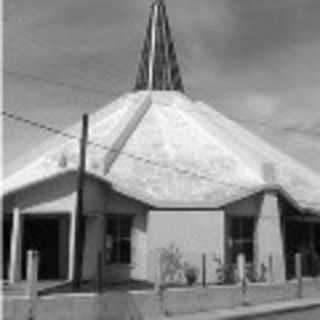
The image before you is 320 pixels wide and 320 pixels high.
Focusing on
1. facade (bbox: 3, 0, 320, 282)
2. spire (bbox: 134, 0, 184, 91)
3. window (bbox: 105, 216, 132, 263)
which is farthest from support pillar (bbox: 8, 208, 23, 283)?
spire (bbox: 134, 0, 184, 91)

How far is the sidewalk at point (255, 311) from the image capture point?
676 inches

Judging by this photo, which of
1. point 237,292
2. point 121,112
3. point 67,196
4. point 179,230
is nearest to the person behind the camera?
point 237,292

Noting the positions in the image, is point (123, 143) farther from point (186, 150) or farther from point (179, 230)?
point (179, 230)

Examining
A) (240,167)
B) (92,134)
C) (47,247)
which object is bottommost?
(47,247)

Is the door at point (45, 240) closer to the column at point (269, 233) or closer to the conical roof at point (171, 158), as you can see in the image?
the conical roof at point (171, 158)

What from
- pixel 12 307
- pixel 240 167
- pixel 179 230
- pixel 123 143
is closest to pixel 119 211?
pixel 179 230

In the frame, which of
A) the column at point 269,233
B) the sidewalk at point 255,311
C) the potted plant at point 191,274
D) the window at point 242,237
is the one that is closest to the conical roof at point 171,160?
the column at point 269,233

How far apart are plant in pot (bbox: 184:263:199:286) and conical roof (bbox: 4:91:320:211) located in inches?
104

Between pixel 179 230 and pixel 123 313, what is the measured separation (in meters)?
6.66

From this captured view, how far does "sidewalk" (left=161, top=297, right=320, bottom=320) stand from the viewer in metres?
17.2

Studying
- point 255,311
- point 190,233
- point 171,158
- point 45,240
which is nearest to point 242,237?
point 190,233

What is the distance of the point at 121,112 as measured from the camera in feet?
110

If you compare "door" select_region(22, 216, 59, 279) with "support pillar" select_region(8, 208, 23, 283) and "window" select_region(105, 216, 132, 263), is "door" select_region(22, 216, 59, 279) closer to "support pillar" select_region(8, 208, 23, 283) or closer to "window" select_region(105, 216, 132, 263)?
"support pillar" select_region(8, 208, 23, 283)

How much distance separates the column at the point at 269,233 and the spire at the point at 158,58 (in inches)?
682
